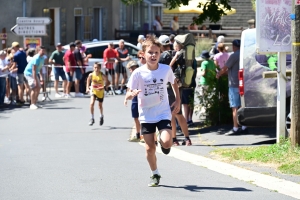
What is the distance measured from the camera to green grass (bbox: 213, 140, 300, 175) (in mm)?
10280

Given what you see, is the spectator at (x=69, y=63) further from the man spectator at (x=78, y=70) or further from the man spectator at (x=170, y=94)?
the man spectator at (x=170, y=94)

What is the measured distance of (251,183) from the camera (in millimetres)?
9453

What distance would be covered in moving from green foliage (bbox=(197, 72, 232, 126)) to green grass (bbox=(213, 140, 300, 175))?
408 centimetres

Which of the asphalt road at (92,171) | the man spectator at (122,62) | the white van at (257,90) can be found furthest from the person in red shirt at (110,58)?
the white van at (257,90)

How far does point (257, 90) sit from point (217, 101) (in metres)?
3.01

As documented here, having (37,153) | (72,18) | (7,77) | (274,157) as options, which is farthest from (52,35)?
(274,157)

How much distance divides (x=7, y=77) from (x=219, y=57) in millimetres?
7863

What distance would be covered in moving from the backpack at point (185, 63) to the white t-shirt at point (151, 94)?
486 cm

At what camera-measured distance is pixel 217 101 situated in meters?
16.2

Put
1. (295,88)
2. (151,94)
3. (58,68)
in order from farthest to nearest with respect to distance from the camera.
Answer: (58,68)
(295,88)
(151,94)

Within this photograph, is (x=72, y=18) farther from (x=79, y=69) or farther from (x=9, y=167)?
(x=9, y=167)

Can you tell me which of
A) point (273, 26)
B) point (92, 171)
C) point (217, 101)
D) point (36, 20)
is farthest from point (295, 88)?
point (36, 20)

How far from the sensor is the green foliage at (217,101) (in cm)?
1620

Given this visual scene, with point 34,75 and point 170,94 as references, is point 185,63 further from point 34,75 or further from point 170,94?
point 34,75
